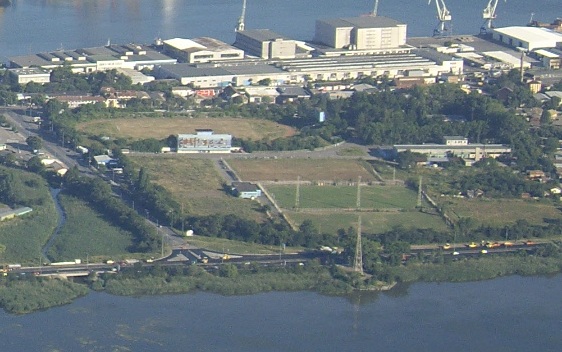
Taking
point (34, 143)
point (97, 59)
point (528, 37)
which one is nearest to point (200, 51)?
point (97, 59)

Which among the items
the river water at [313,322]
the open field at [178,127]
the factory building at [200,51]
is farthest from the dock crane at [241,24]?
the river water at [313,322]

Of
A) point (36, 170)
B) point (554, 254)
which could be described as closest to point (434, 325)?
point (554, 254)

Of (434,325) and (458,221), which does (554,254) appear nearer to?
(458,221)

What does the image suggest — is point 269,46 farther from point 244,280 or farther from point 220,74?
point 244,280

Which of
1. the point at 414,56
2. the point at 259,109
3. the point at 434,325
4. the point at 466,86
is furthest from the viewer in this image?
the point at 414,56

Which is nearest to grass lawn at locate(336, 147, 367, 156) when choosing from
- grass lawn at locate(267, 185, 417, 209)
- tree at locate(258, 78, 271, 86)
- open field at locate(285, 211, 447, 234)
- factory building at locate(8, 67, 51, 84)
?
grass lawn at locate(267, 185, 417, 209)

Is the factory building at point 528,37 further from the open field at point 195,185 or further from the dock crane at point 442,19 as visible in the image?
the open field at point 195,185

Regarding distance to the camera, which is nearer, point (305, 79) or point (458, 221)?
point (458, 221)
